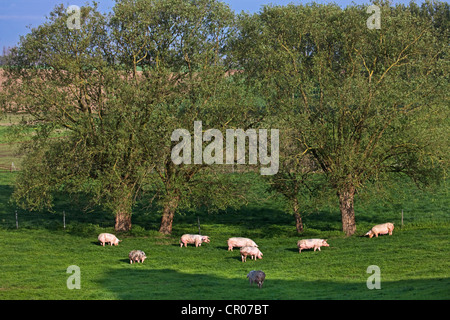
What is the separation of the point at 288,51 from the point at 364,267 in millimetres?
17130

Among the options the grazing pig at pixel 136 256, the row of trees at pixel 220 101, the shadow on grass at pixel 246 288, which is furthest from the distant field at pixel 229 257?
the row of trees at pixel 220 101

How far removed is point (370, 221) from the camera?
45.3 m

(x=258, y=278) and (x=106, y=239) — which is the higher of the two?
(x=106, y=239)

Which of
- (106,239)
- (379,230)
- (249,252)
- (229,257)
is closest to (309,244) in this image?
(249,252)

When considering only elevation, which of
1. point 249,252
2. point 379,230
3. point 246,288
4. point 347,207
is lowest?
point 246,288

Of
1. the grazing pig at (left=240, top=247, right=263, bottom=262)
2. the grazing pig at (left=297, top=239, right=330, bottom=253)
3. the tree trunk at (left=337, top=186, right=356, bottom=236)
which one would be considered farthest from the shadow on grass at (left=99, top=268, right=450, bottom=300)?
the tree trunk at (left=337, top=186, right=356, bottom=236)

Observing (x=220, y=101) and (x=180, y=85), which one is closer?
(x=220, y=101)

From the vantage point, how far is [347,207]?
132 feet

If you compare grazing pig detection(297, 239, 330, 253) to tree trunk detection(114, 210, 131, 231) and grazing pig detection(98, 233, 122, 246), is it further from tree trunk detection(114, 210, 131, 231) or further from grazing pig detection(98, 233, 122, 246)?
tree trunk detection(114, 210, 131, 231)

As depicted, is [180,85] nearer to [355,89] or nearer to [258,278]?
[355,89]

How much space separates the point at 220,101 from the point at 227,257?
11.2 metres

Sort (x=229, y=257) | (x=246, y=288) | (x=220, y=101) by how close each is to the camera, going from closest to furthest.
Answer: (x=246, y=288) → (x=229, y=257) → (x=220, y=101)

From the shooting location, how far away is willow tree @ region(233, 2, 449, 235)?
3801 cm
